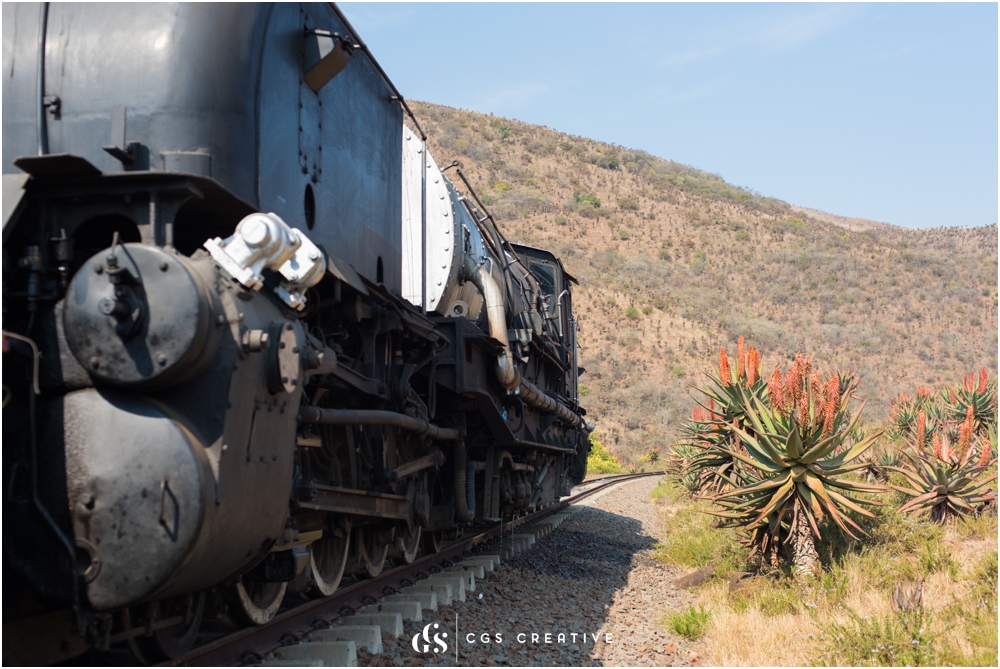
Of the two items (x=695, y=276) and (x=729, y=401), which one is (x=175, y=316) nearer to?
(x=729, y=401)

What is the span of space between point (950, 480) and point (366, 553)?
595 cm

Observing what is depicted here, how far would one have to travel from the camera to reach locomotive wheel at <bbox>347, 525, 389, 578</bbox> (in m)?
6.59

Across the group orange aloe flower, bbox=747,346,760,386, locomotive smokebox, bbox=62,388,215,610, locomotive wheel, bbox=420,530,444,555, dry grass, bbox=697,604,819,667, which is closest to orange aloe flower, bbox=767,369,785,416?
orange aloe flower, bbox=747,346,760,386

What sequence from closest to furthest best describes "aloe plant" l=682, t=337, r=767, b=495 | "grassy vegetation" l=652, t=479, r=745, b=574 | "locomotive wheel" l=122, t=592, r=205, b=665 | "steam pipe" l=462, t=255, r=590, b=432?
"locomotive wheel" l=122, t=592, r=205, b=665 < "steam pipe" l=462, t=255, r=590, b=432 < "grassy vegetation" l=652, t=479, r=745, b=574 < "aloe plant" l=682, t=337, r=767, b=495

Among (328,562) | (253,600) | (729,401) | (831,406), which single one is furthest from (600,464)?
(253,600)

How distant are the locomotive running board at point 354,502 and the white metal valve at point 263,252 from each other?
125cm

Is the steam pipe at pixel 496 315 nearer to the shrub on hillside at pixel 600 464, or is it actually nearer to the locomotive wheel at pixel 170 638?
the locomotive wheel at pixel 170 638

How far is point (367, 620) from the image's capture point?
586 centimetres

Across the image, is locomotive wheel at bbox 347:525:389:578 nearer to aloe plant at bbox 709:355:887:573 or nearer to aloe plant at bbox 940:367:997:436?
aloe plant at bbox 709:355:887:573

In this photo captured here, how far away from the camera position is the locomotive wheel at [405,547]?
7.25 meters

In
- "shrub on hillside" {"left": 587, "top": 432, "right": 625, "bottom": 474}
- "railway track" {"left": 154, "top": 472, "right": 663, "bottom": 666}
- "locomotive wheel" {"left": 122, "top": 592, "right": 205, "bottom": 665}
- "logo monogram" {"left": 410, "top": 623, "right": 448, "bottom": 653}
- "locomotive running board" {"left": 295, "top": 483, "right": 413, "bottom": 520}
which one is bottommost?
"logo monogram" {"left": 410, "top": 623, "right": 448, "bottom": 653}

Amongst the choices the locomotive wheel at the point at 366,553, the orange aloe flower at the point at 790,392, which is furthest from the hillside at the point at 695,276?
the locomotive wheel at the point at 366,553

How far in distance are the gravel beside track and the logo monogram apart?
51 mm

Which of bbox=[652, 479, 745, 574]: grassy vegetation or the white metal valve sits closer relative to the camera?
the white metal valve
